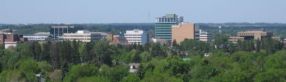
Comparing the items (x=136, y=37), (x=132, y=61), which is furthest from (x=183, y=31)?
(x=132, y=61)

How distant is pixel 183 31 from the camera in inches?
4026

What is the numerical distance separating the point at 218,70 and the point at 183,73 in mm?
1827

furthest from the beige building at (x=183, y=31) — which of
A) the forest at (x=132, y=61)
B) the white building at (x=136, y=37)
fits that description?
the forest at (x=132, y=61)

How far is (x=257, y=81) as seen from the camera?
29.9 metres

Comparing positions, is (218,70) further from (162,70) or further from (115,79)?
(115,79)

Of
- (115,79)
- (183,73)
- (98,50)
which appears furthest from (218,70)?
(98,50)

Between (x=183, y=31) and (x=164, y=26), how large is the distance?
9852 millimetres

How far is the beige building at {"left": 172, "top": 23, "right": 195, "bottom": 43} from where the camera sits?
101m

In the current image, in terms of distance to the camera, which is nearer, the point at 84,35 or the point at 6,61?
the point at 6,61

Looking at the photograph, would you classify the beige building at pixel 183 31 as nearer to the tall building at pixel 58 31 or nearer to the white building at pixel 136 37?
the white building at pixel 136 37

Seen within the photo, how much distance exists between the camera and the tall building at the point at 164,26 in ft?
359

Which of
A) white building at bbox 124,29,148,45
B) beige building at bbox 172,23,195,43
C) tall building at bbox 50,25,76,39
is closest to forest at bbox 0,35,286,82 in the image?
beige building at bbox 172,23,195,43

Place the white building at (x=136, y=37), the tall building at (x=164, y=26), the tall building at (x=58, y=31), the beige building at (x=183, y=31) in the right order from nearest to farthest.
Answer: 1. the beige building at (x=183, y=31)
2. the white building at (x=136, y=37)
3. the tall building at (x=58, y=31)
4. the tall building at (x=164, y=26)

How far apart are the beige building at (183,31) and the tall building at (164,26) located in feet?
16.1
